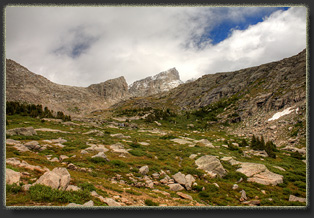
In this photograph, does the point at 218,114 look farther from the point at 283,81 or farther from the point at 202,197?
the point at 202,197

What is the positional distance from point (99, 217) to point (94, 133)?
30.5 metres

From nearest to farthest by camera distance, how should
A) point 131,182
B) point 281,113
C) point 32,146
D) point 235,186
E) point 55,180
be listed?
point 55,180 → point 131,182 → point 235,186 → point 32,146 → point 281,113

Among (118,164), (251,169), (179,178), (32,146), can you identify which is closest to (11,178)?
(118,164)

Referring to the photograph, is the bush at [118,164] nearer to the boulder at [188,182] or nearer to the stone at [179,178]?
the stone at [179,178]

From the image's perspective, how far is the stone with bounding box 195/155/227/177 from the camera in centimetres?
1716

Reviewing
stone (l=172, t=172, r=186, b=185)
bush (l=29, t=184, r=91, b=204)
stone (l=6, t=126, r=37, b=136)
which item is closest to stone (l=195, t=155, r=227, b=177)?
stone (l=172, t=172, r=186, b=185)

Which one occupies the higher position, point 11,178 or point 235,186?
point 11,178

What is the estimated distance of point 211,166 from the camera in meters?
18.2

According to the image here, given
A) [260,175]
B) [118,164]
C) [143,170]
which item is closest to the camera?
[143,170]

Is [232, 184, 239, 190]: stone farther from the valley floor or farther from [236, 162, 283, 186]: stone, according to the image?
[236, 162, 283, 186]: stone

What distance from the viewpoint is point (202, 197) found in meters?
12.2

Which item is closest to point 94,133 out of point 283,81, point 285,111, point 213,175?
point 213,175

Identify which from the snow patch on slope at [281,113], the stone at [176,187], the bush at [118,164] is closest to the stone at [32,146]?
the bush at [118,164]

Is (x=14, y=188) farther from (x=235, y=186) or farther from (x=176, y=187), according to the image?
(x=235, y=186)
